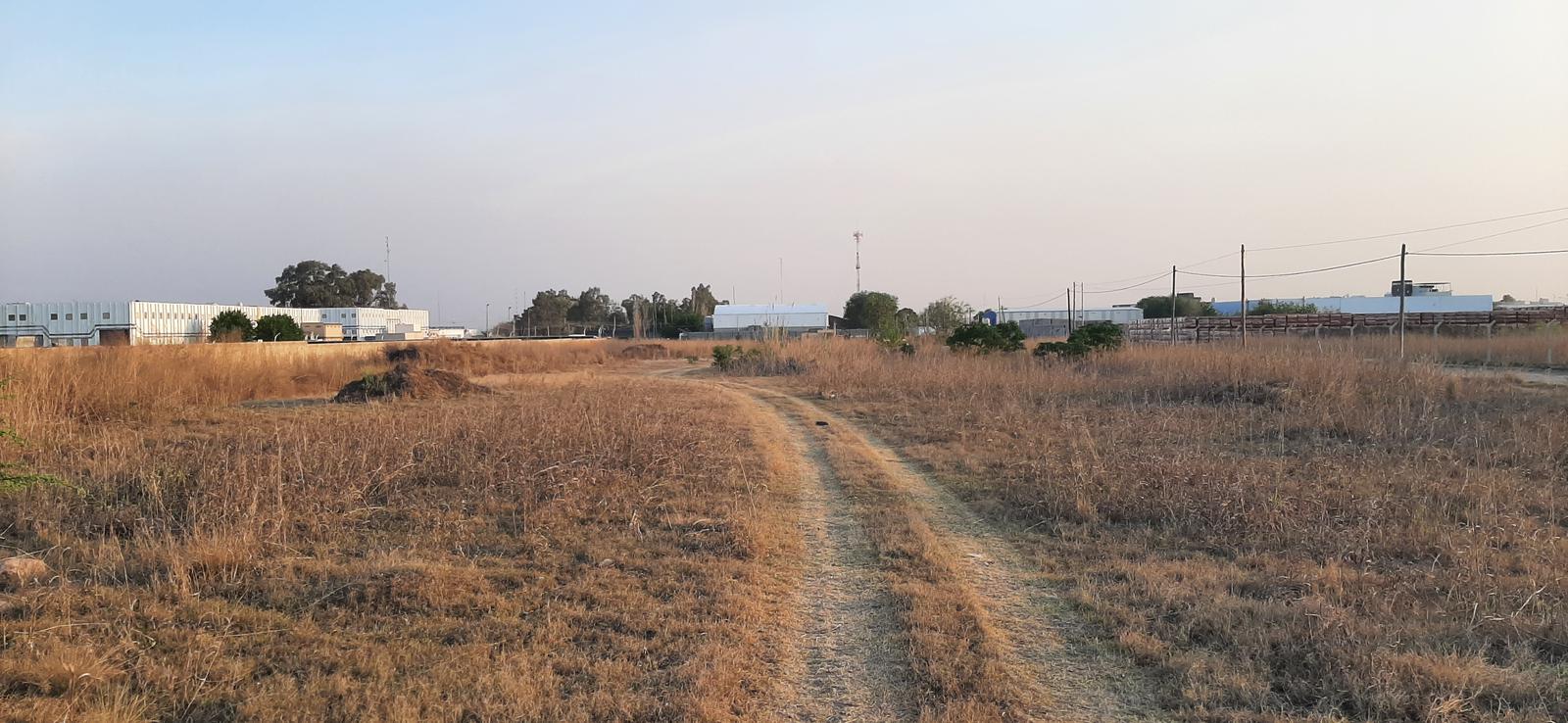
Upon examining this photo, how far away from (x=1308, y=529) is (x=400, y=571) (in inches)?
263

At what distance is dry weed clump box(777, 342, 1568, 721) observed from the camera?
3.76 m

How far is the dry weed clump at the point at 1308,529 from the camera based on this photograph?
376 cm

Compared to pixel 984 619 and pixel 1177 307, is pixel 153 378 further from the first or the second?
pixel 1177 307

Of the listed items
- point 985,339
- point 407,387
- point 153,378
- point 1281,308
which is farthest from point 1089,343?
point 1281,308

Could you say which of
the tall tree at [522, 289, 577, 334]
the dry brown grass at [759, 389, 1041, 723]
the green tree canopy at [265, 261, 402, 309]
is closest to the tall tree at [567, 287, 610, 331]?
the tall tree at [522, 289, 577, 334]

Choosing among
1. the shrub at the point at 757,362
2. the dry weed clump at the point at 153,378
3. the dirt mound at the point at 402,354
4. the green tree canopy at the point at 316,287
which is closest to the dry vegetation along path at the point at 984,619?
the dry weed clump at the point at 153,378

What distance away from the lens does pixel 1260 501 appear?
6730 mm

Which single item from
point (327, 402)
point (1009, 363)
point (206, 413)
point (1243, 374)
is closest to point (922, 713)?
point (206, 413)

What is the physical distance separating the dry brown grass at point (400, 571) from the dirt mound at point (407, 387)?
5.09 metres

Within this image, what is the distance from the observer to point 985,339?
2498 cm

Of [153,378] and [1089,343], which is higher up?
[1089,343]

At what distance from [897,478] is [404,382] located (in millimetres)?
11887

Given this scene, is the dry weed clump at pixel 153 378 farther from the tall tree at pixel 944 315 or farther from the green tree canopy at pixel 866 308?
the green tree canopy at pixel 866 308

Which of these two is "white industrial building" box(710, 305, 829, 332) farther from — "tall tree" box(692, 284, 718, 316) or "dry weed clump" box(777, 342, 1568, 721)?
"dry weed clump" box(777, 342, 1568, 721)
